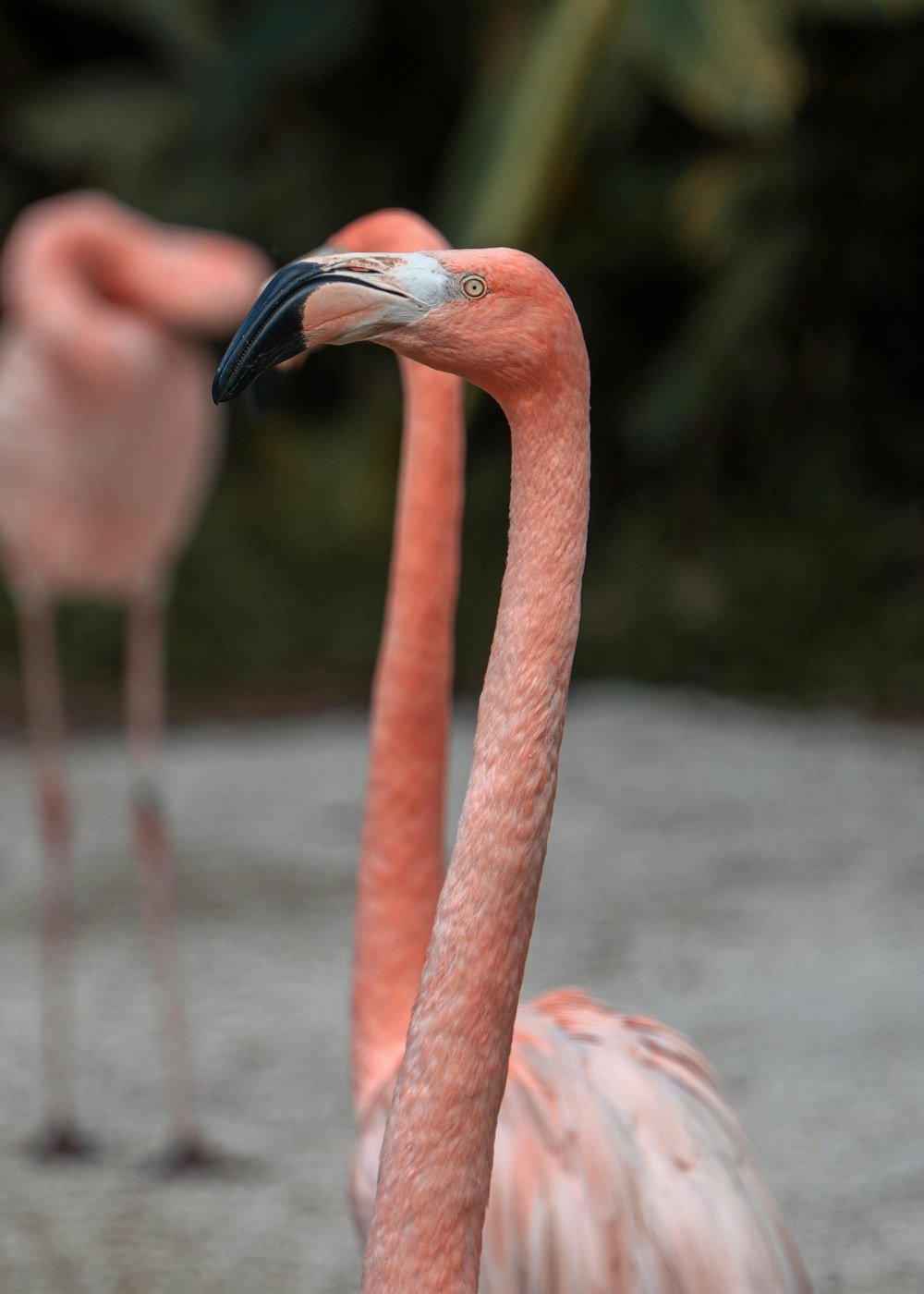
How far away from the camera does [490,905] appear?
146 cm

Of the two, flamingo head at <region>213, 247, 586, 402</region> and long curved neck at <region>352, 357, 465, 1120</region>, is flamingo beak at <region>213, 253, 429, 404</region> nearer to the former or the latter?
flamingo head at <region>213, 247, 586, 402</region>

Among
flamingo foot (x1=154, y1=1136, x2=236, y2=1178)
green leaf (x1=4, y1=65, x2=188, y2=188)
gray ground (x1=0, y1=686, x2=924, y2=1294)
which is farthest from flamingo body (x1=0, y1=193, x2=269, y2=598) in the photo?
green leaf (x1=4, y1=65, x2=188, y2=188)

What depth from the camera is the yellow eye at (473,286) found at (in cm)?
147

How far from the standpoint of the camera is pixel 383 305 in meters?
1.44

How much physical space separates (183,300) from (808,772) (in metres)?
3.24

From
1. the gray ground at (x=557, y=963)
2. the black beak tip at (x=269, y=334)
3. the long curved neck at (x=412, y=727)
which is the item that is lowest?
the gray ground at (x=557, y=963)

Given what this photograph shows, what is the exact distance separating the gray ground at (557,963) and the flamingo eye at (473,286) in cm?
229

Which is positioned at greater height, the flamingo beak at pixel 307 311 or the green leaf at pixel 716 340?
the flamingo beak at pixel 307 311

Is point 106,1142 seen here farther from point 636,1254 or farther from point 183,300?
point 636,1254

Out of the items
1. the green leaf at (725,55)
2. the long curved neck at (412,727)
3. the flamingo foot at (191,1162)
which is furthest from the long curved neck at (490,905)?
the green leaf at (725,55)

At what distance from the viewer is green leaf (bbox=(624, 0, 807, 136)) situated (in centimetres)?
624

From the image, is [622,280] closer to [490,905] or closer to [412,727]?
[412,727]

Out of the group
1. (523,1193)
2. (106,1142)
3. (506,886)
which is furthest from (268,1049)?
(506,886)

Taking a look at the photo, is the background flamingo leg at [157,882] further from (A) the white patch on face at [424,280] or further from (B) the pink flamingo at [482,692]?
(A) the white patch on face at [424,280]
